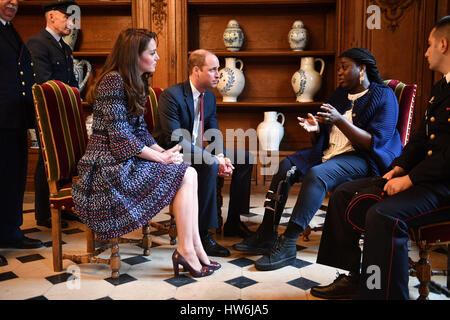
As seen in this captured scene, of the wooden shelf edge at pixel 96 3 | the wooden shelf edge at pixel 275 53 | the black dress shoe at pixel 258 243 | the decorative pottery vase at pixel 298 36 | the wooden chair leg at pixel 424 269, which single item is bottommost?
the black dress shoe at pixel 258 243

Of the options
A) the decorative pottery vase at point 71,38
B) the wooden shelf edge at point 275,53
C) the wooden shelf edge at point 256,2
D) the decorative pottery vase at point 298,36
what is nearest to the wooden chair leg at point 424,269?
the wooden shelf edge at point 275,53

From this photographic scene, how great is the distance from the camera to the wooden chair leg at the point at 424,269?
78.4 inches

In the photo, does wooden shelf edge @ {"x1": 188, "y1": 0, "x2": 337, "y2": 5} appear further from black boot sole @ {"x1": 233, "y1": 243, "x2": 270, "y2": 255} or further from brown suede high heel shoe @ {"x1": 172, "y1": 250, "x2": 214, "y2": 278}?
brown suede high heel shoe @ {"x1": 172, "y1": 250, "x2": 214, "y2": 278}

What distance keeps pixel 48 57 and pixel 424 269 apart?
2.81 meters

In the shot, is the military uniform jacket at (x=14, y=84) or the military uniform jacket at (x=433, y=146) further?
the military uniform jacket at (x=14, y=84)

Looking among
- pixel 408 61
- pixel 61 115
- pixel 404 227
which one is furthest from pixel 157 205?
pixel 408 61

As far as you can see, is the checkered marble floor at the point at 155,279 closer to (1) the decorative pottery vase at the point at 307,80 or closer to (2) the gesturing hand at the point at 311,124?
(2) the gesturing hand at the point at 311,124

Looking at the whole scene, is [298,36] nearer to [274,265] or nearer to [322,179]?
[322,179]

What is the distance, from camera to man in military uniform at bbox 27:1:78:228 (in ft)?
11.1

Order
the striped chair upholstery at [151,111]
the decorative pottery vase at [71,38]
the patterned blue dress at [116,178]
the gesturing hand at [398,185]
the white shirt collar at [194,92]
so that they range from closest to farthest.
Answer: the gesturing hand at [398,185] → the patterned blue dress at [116,178] → the white shirt collar at [194,92] → the striped chair upholstery at [151,111] → the decorative pottery vase at [71,38]

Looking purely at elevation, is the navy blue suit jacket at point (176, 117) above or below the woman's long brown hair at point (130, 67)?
below

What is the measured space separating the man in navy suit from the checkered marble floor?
0.29m

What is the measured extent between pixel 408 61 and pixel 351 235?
7.78ft

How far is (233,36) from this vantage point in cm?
440
